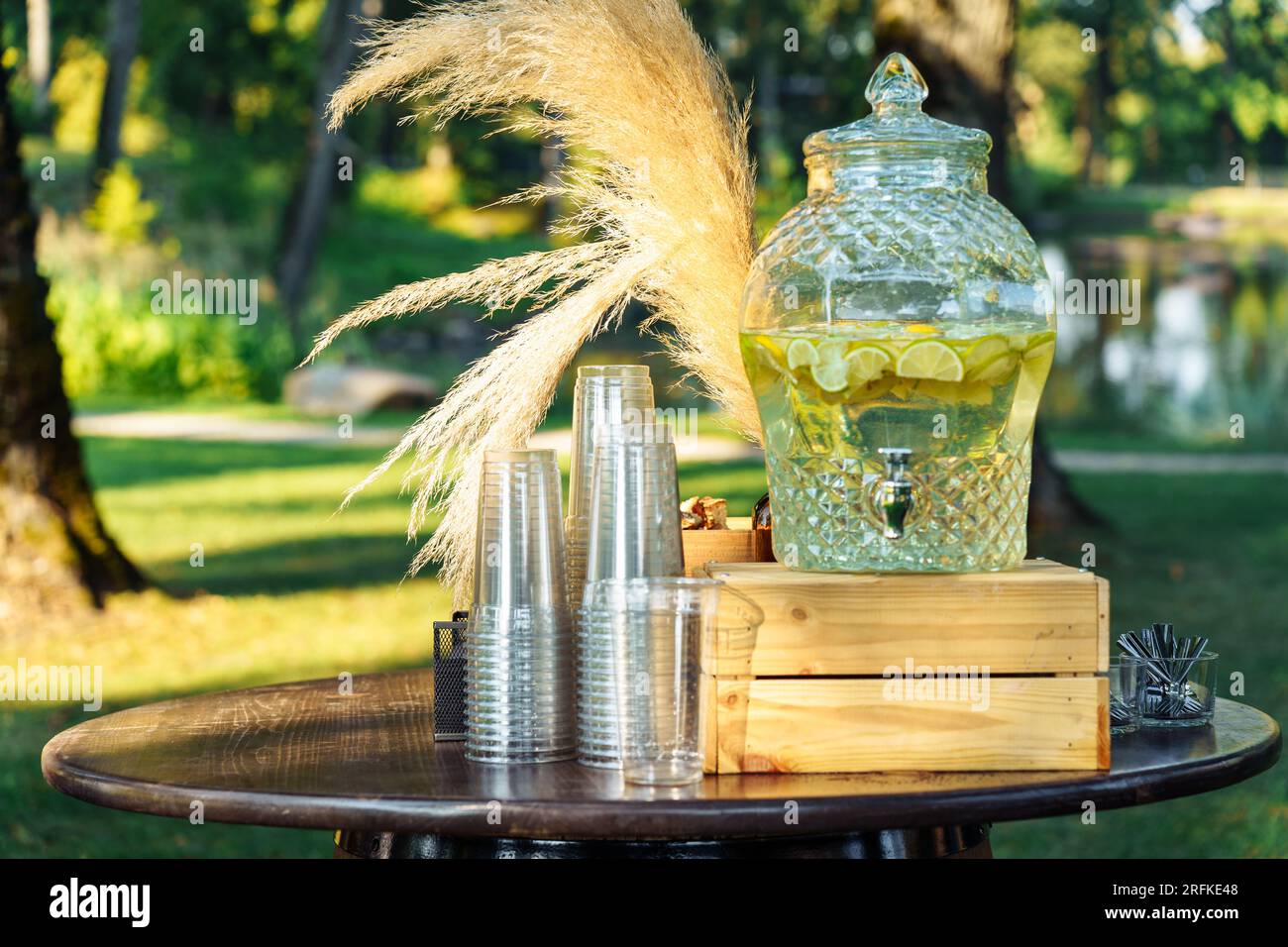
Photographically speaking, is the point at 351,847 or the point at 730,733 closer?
the point at 730,733

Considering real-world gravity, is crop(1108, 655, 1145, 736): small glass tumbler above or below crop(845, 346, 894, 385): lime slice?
below

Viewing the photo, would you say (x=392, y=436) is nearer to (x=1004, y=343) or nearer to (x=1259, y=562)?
(x=1259, y=562)

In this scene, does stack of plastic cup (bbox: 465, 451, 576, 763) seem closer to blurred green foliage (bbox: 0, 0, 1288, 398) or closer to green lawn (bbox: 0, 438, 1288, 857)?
green lawn (bbox: 0, 438, 1288, 857)

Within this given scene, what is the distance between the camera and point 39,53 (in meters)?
21.6

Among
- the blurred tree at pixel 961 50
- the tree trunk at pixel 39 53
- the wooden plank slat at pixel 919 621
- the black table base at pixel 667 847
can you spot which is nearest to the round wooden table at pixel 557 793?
the black table base at pixel 667 847

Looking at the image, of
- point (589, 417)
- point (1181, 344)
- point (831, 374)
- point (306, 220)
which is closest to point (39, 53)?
point (306, 220)

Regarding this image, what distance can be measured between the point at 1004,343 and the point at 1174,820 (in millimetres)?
3769

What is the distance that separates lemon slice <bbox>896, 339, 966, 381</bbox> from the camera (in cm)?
180

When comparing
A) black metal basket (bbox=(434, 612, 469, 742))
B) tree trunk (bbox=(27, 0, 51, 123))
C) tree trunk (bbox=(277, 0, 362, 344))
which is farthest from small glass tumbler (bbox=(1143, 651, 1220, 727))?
tree trunk (bbox=(27, 0, 51, 123))

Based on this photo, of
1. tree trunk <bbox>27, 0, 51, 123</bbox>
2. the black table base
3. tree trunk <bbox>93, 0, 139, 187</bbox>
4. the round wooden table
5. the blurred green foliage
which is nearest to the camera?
the round wooden table

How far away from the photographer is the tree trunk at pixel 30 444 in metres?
6.16
